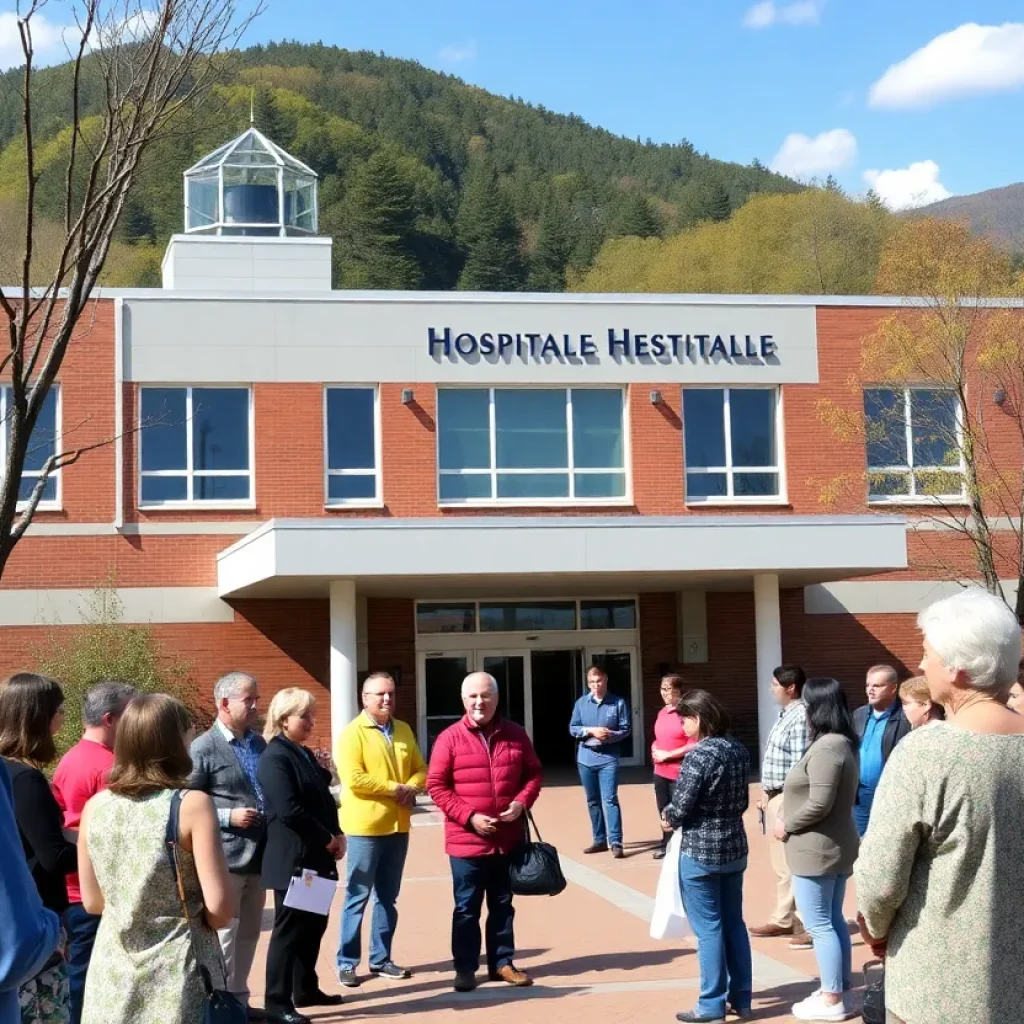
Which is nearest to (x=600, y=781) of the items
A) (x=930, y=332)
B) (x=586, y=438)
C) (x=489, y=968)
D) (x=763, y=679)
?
(x=489, y=968)

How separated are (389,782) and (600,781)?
19.7 feet

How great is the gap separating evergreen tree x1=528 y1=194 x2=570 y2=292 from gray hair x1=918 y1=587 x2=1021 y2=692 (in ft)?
236

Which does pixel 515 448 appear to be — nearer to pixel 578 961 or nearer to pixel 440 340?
pixel 440 340

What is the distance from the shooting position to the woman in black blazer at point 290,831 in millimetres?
7703

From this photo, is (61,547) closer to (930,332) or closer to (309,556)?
(309,556)

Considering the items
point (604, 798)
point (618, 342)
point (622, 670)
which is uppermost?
point (618, 342)

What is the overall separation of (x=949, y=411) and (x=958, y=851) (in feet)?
75.0

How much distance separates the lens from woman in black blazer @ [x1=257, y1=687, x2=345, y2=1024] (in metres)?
7.70

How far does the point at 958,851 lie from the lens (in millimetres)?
3703

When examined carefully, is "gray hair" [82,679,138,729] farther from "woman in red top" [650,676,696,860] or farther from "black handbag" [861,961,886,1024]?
"woman in red top" [650,676,696,860]

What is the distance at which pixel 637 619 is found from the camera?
84.4 ft

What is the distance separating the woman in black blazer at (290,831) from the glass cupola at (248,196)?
21.0 metres

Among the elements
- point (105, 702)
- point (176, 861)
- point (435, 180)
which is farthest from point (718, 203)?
point (176, 861)

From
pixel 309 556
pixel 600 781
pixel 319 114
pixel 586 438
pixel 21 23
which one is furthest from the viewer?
pixel 319 114
